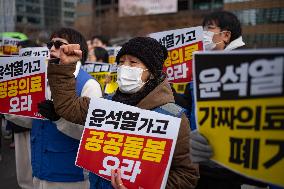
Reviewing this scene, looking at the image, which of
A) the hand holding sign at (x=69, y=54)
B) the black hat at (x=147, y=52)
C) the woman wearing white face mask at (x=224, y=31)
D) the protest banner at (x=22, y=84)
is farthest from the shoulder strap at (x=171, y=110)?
the woman wearing white face mask at (x=224, y=31)

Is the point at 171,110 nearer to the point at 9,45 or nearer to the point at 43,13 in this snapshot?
the point at 9,45

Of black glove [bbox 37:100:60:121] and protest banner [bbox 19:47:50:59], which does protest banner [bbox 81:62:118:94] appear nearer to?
protest banner [bbox 19:47:50:59]

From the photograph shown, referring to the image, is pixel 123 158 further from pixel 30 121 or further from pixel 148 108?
pixel 30 121

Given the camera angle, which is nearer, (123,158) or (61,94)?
(123,158)

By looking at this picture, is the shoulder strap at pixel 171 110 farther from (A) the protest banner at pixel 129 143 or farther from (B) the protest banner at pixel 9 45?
Answer: (B) the protest banner at pixel 9 45

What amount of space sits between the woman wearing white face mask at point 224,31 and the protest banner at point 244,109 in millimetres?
1768

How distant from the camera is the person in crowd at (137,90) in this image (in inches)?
78.2

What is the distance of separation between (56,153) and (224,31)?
1780 millimetres

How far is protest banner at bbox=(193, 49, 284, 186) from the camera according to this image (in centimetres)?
132

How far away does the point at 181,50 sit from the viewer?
3.63 metres

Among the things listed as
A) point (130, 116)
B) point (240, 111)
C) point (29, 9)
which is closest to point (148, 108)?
point (130, 116)

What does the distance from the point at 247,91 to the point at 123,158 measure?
0.82m

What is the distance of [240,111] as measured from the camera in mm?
1413

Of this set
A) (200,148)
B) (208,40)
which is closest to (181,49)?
(208,40)
